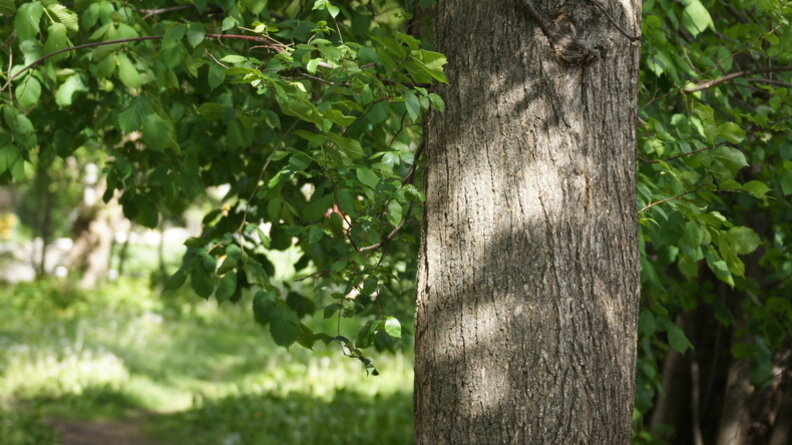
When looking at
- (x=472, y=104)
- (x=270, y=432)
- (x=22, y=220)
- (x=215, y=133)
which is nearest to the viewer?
(x=472, y=104)

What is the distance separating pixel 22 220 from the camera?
75.8ft

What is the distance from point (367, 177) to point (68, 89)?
56.2 inches

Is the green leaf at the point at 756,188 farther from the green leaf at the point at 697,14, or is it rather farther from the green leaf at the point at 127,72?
the green leaf at the point at 127,72

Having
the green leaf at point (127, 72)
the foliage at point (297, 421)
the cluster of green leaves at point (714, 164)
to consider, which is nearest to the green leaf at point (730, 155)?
the cluster of green leaves at point (714, 164)

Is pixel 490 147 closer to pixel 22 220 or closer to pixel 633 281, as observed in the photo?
pixel 633 281

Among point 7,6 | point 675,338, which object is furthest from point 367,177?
point 675,338

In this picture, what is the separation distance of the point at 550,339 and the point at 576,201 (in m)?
0.38

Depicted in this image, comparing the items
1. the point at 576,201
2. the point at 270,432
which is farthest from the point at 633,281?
the point at 270,432

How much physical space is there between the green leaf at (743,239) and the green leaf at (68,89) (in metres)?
2.52

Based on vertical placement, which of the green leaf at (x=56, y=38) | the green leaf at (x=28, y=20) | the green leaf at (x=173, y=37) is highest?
the green leaf at (x=28, y=20)

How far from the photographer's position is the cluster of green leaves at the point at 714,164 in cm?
287

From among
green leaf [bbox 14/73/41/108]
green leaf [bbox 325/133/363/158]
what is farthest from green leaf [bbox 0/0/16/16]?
green leaf [bbox 325/133/363/158]

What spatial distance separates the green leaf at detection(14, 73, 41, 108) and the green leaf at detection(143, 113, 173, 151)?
477 mm

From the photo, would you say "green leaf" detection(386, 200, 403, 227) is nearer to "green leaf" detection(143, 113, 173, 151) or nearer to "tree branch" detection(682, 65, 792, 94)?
"green leaf" detection(143, 113, 173, 151)
